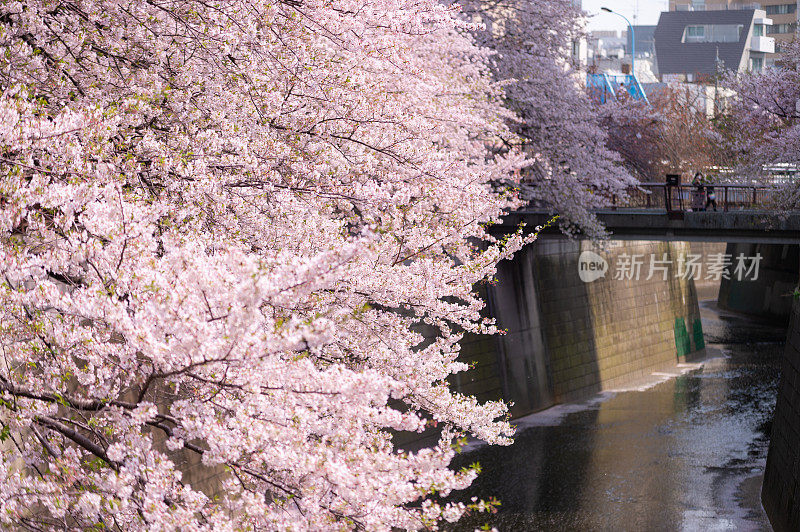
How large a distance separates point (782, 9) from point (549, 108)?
86.1 meters

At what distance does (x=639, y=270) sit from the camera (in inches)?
1547

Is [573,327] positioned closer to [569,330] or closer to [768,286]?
[569,330]

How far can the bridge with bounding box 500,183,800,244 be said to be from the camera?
1078 inches

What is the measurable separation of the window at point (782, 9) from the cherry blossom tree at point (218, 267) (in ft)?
326

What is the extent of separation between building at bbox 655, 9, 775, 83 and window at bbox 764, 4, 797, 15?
1814mm

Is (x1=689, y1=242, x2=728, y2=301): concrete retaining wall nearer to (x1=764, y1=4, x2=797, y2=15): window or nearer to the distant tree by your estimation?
the distant tree

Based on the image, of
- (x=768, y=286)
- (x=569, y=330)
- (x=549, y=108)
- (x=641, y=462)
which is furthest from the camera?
(x=768, y=286)

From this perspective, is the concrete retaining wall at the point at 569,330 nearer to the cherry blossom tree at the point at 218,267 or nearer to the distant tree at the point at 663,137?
the distant tree at the point at 663,137

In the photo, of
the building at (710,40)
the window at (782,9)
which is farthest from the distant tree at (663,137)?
the window at (782,9)

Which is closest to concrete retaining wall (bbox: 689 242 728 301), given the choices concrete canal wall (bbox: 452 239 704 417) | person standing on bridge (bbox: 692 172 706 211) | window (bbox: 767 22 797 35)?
concrete canal wall (bbox: 452 239 704 417)

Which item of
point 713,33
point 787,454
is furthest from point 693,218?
point 713,33

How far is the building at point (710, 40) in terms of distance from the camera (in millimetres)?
99500

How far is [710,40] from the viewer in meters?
104

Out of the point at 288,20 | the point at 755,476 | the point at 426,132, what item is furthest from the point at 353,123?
the point at 755,476
